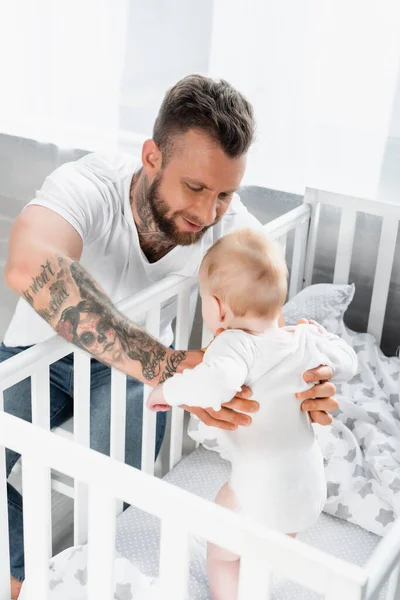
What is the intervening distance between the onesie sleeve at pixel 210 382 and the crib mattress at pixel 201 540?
1.45 feet

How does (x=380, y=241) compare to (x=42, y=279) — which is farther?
(x=380, y=241)

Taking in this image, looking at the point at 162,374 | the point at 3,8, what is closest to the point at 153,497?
the point at 162,374

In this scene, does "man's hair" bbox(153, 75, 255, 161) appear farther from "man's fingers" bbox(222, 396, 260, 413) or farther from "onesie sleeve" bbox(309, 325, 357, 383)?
"man's fingers" bbox(222, 396, 260, 413)

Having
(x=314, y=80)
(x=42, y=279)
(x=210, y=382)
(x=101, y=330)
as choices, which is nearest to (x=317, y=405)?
(x=210, y=382)

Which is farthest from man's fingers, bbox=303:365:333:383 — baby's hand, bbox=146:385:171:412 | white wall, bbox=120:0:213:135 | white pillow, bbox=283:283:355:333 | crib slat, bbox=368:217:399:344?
white wall, bbox=120:0:213:135

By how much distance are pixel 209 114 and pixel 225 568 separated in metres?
0.79

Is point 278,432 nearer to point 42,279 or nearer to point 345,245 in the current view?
point 42,279

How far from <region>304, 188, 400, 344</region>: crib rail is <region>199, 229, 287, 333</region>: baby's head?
906 millimetres

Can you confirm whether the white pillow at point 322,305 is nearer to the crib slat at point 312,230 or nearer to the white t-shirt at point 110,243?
the crib slat at point 312,230

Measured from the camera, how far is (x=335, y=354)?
1.31m

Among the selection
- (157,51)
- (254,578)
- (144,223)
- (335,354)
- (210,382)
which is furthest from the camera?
(157,51)

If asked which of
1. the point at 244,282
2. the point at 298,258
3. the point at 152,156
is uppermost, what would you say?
the point at 152,156

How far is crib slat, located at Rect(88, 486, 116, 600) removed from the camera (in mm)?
888

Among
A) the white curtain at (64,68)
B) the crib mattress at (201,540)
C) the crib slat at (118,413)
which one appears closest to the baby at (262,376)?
the crib mattress at (201,540)
